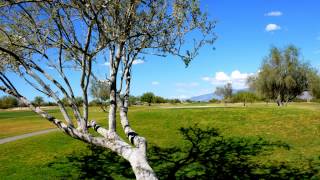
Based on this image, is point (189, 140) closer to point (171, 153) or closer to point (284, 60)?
point (171, 153)

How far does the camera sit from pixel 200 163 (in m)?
24.3

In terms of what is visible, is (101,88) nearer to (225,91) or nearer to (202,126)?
(202,126)

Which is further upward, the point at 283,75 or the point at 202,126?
the point at 283,75

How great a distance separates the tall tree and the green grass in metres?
34.2

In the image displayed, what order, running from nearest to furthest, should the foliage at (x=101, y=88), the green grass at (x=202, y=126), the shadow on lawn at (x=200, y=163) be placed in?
the foliage at (x=101, y=88)
the shadow on lawn at (x=200, y=163)
the green grass at (x=202, y=126)

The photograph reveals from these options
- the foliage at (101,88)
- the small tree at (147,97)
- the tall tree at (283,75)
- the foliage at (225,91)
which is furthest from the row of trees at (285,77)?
the small tree at (147,97)

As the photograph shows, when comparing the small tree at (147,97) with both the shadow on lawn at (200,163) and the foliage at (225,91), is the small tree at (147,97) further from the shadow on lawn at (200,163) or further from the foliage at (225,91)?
the shadow on lawn at (200,163)

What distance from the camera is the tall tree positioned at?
229 feet

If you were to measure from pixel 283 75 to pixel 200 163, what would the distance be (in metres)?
50.3

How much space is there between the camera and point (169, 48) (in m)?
16.0

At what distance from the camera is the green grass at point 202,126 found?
82.6 feet

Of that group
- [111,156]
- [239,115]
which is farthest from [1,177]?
[239,115]

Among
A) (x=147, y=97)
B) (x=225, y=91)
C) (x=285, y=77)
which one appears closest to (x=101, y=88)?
(x=285, y=77)

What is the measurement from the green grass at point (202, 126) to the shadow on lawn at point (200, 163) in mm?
1022
